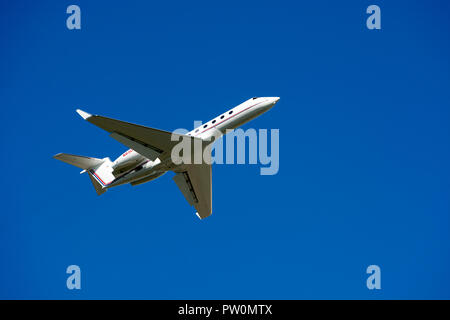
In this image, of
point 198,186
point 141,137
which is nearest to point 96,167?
point 141,137

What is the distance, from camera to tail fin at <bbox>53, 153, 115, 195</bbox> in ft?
141

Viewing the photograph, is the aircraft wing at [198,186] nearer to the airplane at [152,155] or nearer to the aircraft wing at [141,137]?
the airplane at [152,155]

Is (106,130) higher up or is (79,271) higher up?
(106,130)

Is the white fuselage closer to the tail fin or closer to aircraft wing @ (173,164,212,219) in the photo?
the tail fin

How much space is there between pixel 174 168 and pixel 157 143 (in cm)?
416

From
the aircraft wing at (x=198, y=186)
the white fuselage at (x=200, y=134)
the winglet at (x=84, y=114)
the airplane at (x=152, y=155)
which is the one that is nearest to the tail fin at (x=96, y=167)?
the airplane at (x=152, y=155)

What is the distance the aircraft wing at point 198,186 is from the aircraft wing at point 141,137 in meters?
5.46

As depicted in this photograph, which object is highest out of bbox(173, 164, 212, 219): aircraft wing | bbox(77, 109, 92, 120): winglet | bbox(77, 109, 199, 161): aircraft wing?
bbox(77, 109, 92, 120): winglet

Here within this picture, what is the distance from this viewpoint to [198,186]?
1829 inches

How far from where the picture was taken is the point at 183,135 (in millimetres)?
38844

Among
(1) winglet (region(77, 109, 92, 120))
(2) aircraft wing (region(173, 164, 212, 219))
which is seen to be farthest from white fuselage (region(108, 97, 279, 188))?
(1) winglet (region(77, 109, 92, 120))

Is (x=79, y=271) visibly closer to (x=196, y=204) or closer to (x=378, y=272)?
(x=196, y=204)

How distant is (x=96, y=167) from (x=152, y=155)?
691 cm
